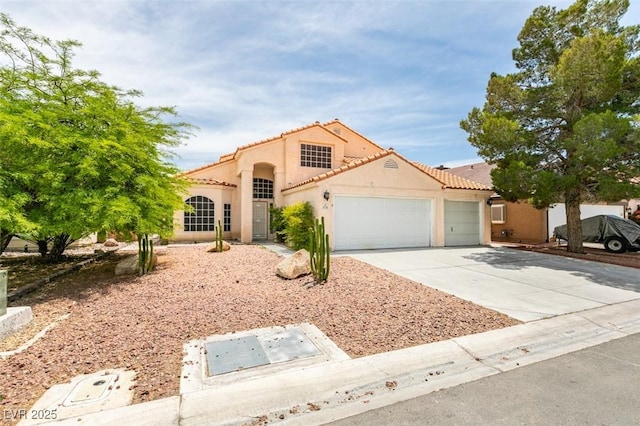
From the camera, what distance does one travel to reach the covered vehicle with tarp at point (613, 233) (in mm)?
15680

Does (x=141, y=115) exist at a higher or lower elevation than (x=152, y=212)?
higher

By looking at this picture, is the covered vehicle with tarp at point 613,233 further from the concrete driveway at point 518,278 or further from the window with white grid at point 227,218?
the window with white grid at point 227,218

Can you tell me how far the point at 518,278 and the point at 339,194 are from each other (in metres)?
7.93

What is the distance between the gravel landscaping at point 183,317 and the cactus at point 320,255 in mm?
387

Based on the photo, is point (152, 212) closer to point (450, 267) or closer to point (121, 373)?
point (121, 373)

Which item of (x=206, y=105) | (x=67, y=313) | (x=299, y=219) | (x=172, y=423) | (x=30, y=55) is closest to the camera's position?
(x=172, y=423)

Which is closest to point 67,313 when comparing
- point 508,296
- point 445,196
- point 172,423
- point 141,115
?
point 172,423

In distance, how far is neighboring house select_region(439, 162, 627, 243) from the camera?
809 inches

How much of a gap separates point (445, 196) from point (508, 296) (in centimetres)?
993

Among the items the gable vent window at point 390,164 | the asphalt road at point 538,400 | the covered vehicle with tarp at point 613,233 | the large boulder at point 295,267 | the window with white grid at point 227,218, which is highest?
the gable vent window at point 390,164

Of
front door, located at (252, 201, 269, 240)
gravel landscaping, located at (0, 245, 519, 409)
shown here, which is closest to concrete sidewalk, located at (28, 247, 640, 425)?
gravel landscaping, located at (0, 245, 519, 409)

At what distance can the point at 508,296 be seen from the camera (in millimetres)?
7711

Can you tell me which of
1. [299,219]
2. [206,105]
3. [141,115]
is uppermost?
[206,105]

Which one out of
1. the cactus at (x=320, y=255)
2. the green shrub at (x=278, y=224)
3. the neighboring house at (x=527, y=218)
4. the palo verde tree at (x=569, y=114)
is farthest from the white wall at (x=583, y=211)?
the cactus at (x=320, y=255)
